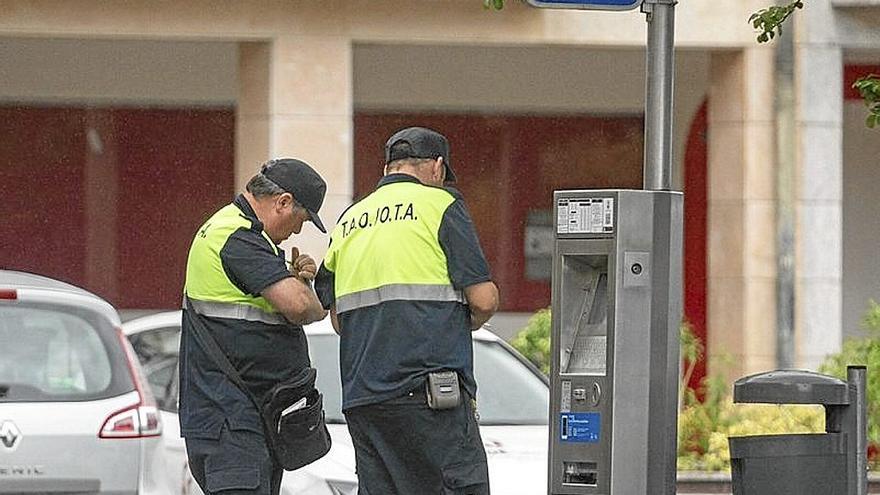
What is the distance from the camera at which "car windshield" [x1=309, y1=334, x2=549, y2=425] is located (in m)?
10.5

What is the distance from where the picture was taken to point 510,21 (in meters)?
17.1

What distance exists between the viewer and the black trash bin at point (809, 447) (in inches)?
266

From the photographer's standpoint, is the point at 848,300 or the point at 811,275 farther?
the point at 848,300

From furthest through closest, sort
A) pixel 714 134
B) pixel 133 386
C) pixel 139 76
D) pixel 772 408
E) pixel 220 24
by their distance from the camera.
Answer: pixel 139 76
pixel 714 134
pixel 220 24
pixel 772 408
pixel 133 386

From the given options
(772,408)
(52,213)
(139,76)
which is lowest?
(772,408)

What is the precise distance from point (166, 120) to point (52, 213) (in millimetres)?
1304

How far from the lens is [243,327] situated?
7.75m

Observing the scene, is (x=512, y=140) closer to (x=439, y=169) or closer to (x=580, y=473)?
(x=439, y=169)

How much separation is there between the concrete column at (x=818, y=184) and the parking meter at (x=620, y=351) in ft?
34.1

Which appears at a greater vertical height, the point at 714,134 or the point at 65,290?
the point at 714,134

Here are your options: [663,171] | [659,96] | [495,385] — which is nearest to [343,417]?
[495,385]

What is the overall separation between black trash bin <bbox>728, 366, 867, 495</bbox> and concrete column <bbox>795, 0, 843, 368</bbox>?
1050 cm

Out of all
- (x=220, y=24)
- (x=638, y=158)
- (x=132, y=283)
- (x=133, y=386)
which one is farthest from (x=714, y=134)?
(x=133, y=386)

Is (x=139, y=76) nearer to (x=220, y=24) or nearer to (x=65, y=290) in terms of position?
(x=220, y=24)
